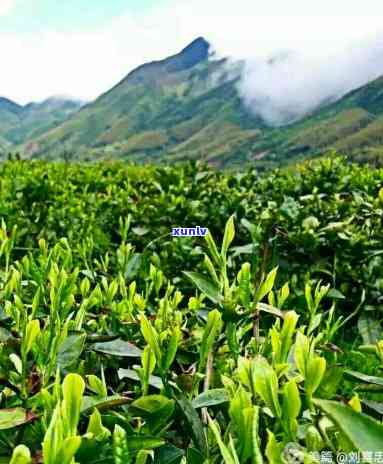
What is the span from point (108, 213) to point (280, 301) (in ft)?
11.1

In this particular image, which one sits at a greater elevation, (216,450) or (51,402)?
(51,402)

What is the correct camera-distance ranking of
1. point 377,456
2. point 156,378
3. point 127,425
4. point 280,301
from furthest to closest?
1. point 280,301
2. point 156,378
3. point 127,425
4. point 377,456

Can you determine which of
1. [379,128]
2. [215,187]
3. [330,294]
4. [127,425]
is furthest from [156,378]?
[379,128]

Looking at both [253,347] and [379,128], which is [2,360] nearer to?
[253,347]

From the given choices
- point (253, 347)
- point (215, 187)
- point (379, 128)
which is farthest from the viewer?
point (379, 128)

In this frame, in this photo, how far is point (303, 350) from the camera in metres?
0.89

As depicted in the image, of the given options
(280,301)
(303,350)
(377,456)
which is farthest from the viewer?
(280,301)

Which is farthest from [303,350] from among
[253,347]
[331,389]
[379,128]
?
[379,128]

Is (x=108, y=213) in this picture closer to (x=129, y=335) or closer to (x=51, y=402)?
(x=129, y=335)

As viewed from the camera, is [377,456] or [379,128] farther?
[379,128]

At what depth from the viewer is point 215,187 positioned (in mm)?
4645

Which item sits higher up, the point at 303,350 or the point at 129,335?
the point at 303,350

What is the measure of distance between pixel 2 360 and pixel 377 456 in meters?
0.84

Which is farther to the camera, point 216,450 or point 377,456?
point 216,450
